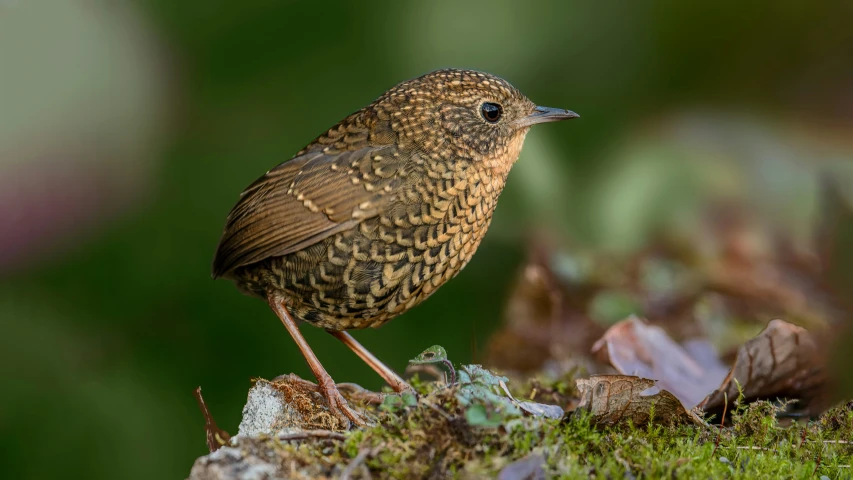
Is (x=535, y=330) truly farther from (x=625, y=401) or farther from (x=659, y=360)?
(x=625, y=401)

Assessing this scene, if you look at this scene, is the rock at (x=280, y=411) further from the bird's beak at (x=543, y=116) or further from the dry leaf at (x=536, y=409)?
the bird's beak at (x=543, y=116)

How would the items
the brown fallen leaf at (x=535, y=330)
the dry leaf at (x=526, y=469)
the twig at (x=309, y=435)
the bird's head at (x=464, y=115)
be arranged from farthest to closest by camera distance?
1. the brown fallen leaf at (x=535, y=330)
2. the bird's head at (x=464, y=115)
3. the twig at (x=309, y=435)
4. the dry leaf at (x=526, y=469)

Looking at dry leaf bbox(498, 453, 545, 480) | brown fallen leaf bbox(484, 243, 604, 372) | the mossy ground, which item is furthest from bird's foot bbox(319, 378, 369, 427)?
brown fallen leaf bbox(484, 243, 604, 372)

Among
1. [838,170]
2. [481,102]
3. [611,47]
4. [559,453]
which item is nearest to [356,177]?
[481,102]

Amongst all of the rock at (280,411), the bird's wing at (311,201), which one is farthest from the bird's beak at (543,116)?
the rock at (280,411)

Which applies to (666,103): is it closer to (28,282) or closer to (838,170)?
(838,170)

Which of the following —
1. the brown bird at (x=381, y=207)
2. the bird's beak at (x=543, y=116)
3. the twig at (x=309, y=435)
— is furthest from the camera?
the bird's beak at (x=543, y=116)

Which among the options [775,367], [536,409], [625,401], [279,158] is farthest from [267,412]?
[279,158]
